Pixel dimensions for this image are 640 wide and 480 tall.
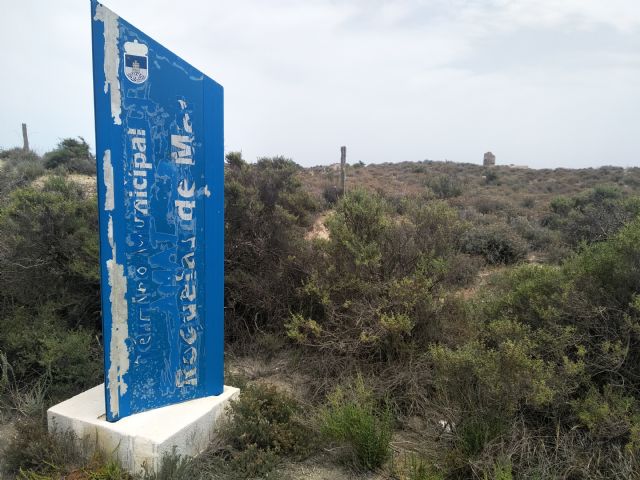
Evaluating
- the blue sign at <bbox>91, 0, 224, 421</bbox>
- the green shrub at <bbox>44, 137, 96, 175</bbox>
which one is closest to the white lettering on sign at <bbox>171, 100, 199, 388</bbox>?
the blue sign at <bbox>91, 0, 224, 421</bbox>

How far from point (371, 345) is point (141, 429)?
202 cm

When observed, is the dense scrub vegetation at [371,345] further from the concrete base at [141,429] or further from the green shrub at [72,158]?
the green shrub at [72,158]

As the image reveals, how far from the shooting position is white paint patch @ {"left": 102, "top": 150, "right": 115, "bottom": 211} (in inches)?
105

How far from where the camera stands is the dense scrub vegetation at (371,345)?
2764 millimetres

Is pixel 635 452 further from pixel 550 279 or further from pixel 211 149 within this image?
pixel 211 149

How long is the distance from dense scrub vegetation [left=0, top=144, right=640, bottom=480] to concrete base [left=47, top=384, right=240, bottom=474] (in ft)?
0.35

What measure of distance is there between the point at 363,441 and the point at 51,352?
2.77 m

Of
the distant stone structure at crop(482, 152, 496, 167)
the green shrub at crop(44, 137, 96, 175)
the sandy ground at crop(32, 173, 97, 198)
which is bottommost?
the sandy ground at crop(32, 173, 97, 198)

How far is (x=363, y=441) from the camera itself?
291 centimetres

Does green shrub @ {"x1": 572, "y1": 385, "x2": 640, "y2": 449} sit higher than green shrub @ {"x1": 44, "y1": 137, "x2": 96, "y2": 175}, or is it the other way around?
green shrub @ {"x1": 44, "y1": 137, "x2": 96, "y2": 175}

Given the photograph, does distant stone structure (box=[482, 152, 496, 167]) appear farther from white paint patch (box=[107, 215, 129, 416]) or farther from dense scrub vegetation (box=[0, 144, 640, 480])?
white paint patch (box=[107, 215, 129, 416])

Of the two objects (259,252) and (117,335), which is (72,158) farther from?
(117,335)

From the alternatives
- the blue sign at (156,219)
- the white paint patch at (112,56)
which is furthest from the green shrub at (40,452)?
the white paint patch at (112,56)

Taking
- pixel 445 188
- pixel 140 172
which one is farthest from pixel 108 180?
pixel 445 188
